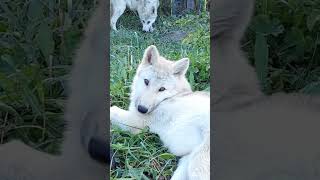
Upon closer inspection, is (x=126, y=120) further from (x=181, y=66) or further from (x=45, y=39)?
(x=45, y=39)

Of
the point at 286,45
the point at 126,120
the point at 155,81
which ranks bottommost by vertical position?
the point at 126,120

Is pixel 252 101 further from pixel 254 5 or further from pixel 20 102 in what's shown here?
pixel 20 102

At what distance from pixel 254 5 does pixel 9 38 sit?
2.69ft

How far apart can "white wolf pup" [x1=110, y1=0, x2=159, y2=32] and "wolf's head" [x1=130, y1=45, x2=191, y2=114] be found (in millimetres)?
82

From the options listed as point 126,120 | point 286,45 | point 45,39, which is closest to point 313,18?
point 286,45

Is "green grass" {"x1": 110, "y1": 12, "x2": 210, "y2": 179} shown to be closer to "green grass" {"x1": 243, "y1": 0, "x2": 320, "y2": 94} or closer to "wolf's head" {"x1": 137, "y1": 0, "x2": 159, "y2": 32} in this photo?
"wolf's head" {"x1": 137, "y1": 0, "x2": 159, "y2": 32}

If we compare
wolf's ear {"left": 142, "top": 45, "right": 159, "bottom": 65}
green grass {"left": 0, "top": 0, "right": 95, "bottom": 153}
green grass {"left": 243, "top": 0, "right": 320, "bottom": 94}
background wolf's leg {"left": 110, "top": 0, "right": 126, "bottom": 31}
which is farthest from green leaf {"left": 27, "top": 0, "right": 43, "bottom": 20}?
green grass {"left": 243, "top": 0, "right": 320, "bottom": 94}

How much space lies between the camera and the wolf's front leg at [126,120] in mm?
2162

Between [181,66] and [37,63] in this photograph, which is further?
[37,63]

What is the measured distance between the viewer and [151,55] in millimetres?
2131

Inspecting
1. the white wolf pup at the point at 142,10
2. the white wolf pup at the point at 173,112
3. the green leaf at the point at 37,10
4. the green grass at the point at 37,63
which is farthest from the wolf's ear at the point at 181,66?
the green leaf at the point at 37,10

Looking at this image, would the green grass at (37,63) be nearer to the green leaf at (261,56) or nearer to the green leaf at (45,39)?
the green leaf at (45,39)

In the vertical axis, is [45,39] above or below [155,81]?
above

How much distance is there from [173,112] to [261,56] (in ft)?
1.11
